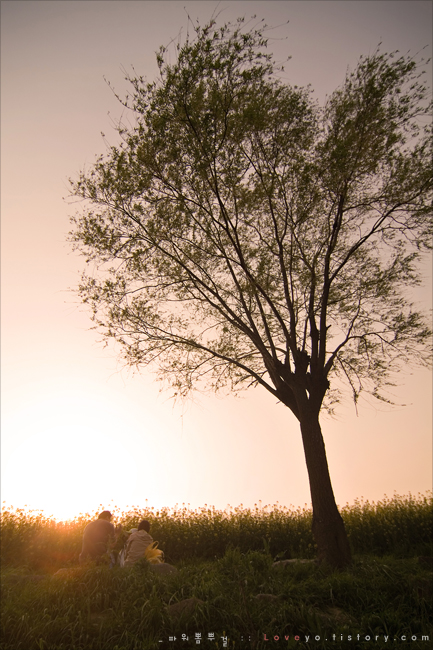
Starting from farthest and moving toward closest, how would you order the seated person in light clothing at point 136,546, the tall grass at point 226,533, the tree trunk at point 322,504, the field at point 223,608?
the tall grass at point 226,533 → the tree trunk at point 322,504 → the seated person in light clothing at point 136,546 → the field at point 223,608

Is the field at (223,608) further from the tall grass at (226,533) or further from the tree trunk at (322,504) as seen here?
the tall grass at (226,533)

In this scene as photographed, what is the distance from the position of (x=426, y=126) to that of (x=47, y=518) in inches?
740

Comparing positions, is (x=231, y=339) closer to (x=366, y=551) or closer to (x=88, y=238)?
(x=88, y=238)

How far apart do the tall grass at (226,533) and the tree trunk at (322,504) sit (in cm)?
359

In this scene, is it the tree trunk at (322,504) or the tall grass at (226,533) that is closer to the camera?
the tree trunk at (322,504)

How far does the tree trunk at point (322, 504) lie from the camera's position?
920 centimetres

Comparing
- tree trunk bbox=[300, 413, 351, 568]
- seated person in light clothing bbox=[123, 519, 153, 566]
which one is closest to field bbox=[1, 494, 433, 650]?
tree trunk bbox=[300, 413, 351, 568]

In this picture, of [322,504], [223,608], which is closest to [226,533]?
[322,504]

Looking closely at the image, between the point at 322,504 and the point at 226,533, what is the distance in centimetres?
580

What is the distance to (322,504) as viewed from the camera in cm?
973

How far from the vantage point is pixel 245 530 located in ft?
46.8

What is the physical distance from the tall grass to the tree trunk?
359 centimetres

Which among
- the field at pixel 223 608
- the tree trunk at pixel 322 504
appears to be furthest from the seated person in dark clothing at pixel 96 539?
the tree trunk at pixel 322 504

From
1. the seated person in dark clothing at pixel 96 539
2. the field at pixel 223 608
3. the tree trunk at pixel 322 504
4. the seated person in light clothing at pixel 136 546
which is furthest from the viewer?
the seated person in dark clothing at pixel 96 539
